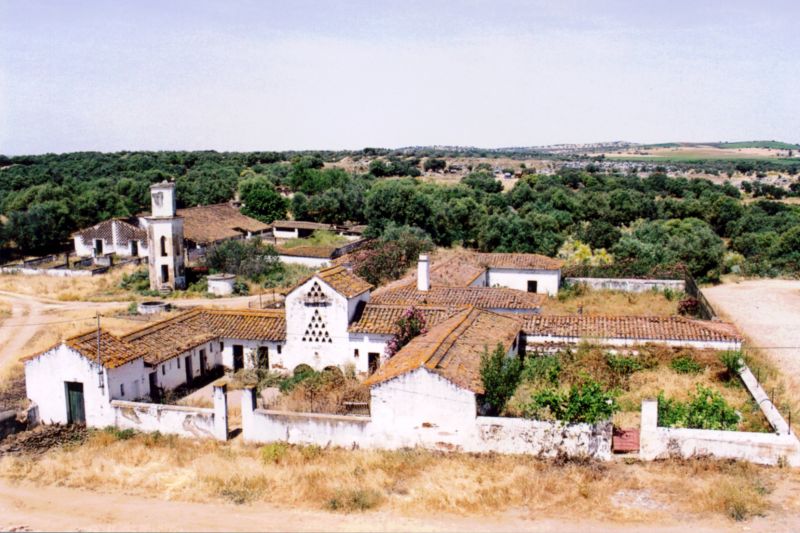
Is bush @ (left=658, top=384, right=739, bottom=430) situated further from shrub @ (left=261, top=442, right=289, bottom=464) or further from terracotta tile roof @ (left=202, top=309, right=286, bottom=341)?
terracotta tile roof @ (left=202, top=309, right=286, bottom=341)

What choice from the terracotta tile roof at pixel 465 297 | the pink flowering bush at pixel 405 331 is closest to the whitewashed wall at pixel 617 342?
the terracotta tile roof at pixel 465 297

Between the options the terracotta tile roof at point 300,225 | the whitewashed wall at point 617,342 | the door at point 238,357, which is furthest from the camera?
the terracotta tile roof at point 300,225

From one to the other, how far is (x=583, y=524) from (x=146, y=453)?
1111 centimetres

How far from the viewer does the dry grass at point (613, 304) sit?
34062 mm

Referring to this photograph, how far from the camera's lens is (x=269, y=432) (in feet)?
60.4

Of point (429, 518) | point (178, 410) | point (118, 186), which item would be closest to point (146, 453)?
point (178, 410)

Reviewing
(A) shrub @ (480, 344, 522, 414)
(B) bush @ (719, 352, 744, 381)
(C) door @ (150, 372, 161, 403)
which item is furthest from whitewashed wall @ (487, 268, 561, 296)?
(C) door @ (150, 372, 161, 403)

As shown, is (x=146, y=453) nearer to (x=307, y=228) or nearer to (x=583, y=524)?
(x=583, y=524)

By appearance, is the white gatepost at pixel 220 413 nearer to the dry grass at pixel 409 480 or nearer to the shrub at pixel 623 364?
the dry grass at pixel 409 480

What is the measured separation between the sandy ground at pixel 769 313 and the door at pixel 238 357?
18893 millimetres

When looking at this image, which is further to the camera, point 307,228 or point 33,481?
point 307,228

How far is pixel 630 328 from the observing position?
2527 centimetres

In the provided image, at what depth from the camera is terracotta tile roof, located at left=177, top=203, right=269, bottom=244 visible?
5255 centimetres

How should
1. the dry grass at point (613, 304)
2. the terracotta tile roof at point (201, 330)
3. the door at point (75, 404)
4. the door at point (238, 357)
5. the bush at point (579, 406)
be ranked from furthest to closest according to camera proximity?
the dry grass at point (613, 304) < the door at point (238, 357) < the terracotta tile roof at point (201, 330) < the door at point (75, 404) < the bush at point (579, 406)
